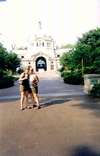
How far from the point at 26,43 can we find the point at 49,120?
285ft

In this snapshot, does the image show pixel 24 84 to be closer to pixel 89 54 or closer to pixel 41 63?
pixel 89 54

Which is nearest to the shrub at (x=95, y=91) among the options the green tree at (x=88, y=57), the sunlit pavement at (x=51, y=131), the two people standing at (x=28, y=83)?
the sunlit pavement at (x=51, y=131)

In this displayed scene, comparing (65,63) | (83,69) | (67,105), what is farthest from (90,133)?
(65,63)

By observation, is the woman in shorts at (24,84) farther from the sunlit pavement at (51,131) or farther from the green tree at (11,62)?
the green tree at (11,62)

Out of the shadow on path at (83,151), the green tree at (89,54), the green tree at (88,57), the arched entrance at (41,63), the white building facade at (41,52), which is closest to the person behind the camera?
the shadow on path at (83,151)

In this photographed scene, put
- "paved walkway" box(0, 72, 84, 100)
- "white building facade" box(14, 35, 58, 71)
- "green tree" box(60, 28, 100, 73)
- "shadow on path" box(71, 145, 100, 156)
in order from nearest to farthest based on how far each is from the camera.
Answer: "shadow on path" box(71, 145, 100, 156), "paved walkway" box(0, 72, 84, 100), "green tree" box(60, 28, 100, 73), "white building facade" box(14, 35, 58, 71)

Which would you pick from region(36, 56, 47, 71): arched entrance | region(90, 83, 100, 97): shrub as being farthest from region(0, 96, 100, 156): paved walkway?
region(36, 56, 47, 71): arched entrance

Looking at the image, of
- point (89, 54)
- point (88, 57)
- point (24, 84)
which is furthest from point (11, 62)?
point (24, 84)

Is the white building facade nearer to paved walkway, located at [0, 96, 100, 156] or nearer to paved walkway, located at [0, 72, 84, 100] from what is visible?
paved walkway, located at [0, 72, 84, 100]

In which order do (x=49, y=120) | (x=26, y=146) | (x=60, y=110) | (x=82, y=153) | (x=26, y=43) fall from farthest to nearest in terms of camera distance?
(x=26, y=43)
(x=60, y=110)
(x=49, y=120)
(x=26, y=146)
(x=82, y=153)

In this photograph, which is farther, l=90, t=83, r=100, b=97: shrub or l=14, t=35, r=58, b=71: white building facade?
l=14, t=35, r=58, b=71: white building facade

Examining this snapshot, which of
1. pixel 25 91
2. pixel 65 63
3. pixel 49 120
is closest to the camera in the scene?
pixel 49 120

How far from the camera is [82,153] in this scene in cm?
736

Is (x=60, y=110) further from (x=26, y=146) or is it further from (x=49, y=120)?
(x=26, y=146)
